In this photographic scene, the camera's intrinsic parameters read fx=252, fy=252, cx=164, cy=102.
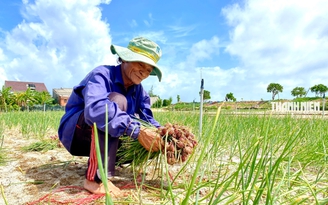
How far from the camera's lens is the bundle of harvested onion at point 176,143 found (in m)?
1.10

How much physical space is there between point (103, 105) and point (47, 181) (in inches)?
24.9

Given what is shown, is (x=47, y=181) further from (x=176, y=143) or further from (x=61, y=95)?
(x=61, y=95)

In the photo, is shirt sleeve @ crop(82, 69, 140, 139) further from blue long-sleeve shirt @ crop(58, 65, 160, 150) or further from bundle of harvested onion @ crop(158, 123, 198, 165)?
bundle of harvested onion @ crop(158, 123, 198, 165)

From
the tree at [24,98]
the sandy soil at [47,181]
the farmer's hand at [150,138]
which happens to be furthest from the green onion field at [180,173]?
the tree at [24,98]

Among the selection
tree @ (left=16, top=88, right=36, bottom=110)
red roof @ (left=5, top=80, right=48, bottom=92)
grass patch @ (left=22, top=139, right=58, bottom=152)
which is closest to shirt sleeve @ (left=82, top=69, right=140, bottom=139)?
grass patch @ (left=22, top=139, right=58, bottom=152)

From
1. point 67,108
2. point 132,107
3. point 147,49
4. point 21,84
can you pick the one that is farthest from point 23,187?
point 21,84

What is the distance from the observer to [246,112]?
371cm

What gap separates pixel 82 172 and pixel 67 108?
42cm

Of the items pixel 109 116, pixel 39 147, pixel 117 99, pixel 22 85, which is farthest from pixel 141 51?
pixel 22 85

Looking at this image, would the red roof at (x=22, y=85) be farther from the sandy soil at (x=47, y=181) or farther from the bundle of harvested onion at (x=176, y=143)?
the bundle of harvested onion at (x=176, y=143)

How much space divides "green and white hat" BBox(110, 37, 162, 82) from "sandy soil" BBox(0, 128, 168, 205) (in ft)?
A: 2.04

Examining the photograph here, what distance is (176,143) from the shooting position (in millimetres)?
1132

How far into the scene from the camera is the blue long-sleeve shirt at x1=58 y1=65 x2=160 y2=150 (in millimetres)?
1112

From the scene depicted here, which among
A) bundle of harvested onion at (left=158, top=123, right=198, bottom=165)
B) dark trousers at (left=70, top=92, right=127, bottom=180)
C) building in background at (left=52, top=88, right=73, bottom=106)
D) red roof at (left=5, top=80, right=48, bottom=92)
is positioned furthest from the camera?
building in background at (left=52, top=88, right=73, bottom=106)
